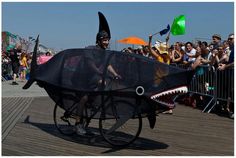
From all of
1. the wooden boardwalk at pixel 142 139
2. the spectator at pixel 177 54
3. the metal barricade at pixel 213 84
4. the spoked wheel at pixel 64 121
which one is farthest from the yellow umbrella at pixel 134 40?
the spoked wheel at pixel 64 121

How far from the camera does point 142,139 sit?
6.79 meters

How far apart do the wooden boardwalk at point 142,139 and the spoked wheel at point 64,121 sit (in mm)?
126

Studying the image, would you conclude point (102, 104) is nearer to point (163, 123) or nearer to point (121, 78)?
point (121, 78)

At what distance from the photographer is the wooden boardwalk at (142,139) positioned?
19.4 ft

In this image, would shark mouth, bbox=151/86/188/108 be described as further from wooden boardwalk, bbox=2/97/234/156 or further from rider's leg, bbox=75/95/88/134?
rider's leg, bbox=75/95/88/134

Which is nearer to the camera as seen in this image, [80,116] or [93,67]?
[93,67]

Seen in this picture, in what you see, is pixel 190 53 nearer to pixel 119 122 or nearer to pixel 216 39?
pixel 216 39

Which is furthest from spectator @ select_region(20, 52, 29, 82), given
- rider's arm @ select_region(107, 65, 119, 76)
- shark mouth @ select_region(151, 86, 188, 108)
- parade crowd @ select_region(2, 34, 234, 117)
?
shark mouth @ select_region(151, 86, 188, 108)

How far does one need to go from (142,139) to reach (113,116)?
93 centimetres

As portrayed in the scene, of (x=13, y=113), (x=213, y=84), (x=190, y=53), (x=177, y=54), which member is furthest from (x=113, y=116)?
(x=177, y=54)

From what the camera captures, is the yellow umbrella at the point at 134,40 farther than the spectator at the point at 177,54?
Yes

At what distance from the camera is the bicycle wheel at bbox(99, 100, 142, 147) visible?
592cm

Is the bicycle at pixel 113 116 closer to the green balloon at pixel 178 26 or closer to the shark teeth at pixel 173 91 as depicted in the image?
the shark teeth at pixel 173 91

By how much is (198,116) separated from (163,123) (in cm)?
151
